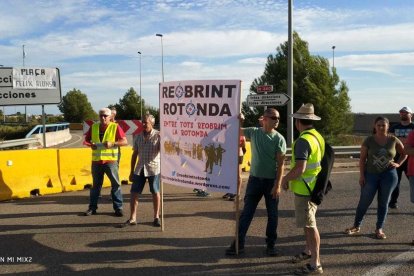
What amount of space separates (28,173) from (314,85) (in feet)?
70.1

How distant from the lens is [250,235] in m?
6.29

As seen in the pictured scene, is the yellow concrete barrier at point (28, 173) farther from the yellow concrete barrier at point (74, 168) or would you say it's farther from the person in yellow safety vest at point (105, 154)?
the person in yellow safety vest at point (105, 154)

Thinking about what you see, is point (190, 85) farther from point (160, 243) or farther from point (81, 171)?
point (81, 171)

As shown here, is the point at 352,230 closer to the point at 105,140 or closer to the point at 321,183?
the point at 321,183

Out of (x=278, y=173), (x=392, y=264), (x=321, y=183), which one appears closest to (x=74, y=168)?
(x=278, y=173)

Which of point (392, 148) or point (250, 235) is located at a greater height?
point (392, 148)

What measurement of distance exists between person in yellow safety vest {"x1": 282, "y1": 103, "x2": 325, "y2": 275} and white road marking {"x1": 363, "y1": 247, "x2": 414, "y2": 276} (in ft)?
2.03

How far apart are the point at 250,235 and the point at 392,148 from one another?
236cm

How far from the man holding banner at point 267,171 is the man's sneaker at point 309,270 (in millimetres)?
662

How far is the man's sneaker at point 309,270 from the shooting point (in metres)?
4.68

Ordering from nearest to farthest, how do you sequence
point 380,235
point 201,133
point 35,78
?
1. point 201,133
2. point 380,235
3. point 35,78

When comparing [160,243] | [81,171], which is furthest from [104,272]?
[81,171]

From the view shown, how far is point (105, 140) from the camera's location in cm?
A: 749

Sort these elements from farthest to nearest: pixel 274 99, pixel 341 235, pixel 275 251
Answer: pixel 274 99 → pixel 341 235 → pixel 275 251
